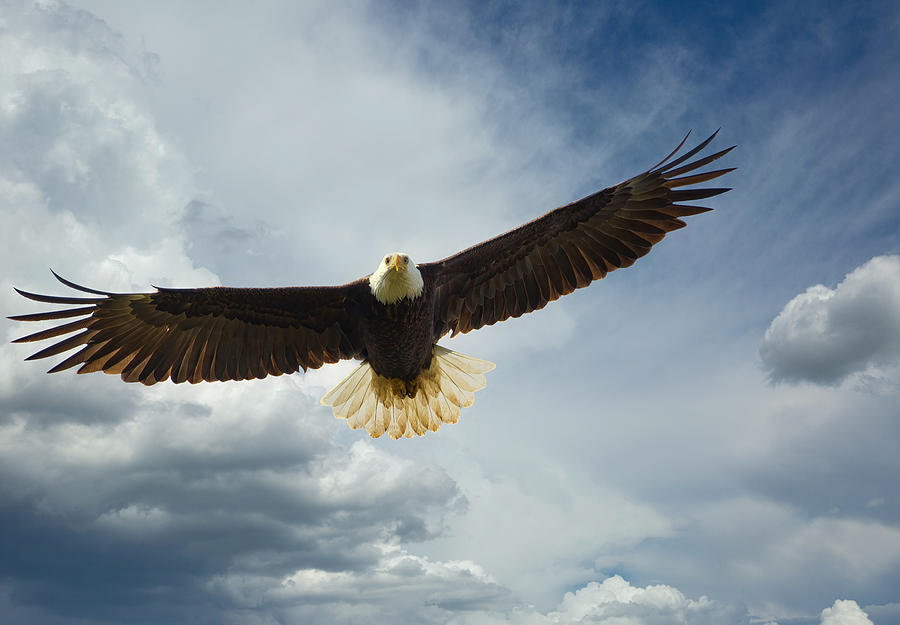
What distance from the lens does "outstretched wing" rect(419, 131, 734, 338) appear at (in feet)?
22.9

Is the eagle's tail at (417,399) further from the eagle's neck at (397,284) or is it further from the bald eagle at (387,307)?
the eagle's neck at (397,284)

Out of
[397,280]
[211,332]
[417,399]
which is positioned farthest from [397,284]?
[211,332]

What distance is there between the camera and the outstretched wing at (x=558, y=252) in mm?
6965

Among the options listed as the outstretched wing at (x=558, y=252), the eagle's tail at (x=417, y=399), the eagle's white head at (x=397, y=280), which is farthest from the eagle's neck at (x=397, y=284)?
the eagle's tail at (x=417, y=399)

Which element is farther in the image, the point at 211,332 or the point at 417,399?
the point at 417,399

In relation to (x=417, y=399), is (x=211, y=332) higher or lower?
higher

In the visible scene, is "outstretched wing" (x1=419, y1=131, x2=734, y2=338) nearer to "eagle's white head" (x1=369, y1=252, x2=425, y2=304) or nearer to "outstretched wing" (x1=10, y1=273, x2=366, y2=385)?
"eagle's white head" (x1=369, y1=252, x2=425, y2=304)

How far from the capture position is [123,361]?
22.1 feet

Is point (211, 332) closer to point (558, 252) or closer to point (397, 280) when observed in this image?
point (397, 280)

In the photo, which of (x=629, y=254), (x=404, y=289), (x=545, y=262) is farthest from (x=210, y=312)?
(x=629, y=254)

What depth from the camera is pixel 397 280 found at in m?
6.39

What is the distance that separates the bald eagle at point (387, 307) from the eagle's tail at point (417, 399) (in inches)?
1.9

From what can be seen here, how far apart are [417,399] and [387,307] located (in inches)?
65.7

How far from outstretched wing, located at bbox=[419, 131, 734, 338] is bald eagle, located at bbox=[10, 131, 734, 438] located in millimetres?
11
